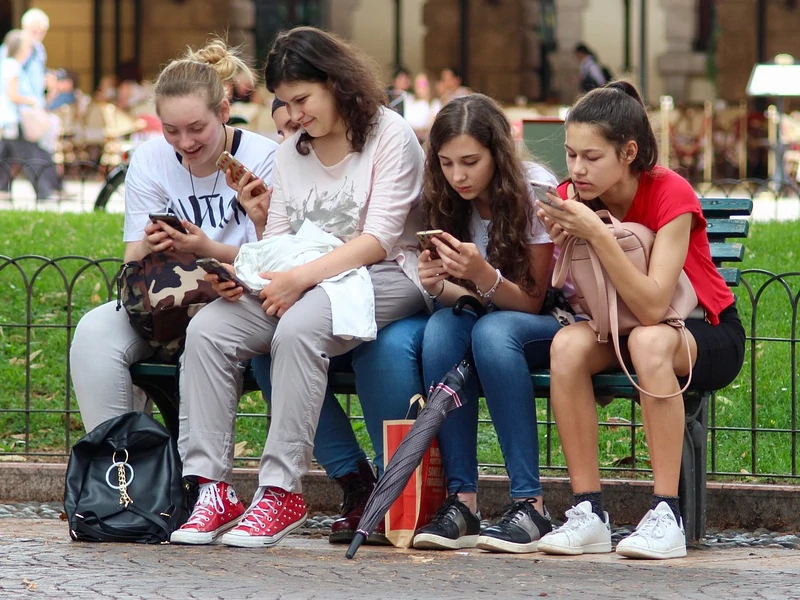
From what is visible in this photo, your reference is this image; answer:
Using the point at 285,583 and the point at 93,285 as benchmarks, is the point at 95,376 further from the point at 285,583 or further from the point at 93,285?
the point at 93,285

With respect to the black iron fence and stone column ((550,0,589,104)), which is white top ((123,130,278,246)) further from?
stone column ((550,0,589,104))

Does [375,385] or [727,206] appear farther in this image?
[727,206]

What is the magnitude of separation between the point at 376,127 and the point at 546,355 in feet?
3.26

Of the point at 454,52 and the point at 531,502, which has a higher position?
the point at 454,52

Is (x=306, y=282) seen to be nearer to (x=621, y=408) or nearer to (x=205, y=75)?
(x=205, y=75)

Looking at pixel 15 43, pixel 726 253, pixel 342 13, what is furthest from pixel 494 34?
pixel 726 253

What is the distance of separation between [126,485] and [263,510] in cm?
48

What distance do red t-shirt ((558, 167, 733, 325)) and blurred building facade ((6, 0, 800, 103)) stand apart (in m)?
18.3

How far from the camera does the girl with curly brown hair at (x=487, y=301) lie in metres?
4.34

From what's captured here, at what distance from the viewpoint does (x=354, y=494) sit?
4.68 meters

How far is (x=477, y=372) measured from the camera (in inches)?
174

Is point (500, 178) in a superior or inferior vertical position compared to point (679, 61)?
inferior

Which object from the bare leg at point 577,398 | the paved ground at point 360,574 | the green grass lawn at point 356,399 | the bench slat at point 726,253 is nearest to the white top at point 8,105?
the green grass lawn at point 356,399

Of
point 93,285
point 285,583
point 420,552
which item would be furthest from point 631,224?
point 93,285
